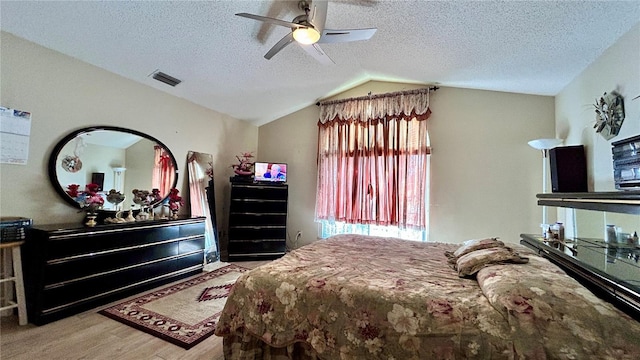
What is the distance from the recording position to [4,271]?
2.29m

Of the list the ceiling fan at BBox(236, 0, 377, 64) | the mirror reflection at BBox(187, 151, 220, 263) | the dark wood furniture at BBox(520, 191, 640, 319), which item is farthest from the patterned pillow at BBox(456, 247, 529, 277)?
the mirror reflection at BBox(187, 151, 220, 263)

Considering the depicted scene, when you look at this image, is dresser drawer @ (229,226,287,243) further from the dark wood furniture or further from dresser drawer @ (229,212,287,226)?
the dark wood furniture

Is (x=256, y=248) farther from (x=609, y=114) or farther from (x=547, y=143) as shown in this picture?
(x=609, y=114)

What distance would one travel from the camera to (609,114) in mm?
2109

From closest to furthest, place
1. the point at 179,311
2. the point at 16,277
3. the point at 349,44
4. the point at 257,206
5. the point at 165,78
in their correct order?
the point at 16,277 → the point at 179,311 → the point at 349,44 → the point at 165,78 → the point at 257,206

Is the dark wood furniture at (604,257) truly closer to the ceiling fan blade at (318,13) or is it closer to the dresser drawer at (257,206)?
the ceiling fan blade at (318,13)

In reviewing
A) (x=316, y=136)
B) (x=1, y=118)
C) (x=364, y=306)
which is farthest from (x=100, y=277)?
(x=316, y=136)

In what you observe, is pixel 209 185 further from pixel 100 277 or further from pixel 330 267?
pixel 330 267

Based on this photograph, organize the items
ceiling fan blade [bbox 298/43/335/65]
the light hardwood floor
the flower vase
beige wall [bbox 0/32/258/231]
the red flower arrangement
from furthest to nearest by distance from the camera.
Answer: the red flower arrangement, the flower vase, ceiling fan blade [bbox 298/43/335/65], beige wall [bbox 0/32/258/231], the light hardwood floor

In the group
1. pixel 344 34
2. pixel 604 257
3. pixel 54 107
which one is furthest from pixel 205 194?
pixel 604 257

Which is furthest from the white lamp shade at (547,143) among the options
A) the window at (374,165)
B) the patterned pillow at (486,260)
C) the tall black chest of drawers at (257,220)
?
the tall black chest of drawers at (257,220)

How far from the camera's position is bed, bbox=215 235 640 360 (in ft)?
3.45

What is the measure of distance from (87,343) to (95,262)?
790mm

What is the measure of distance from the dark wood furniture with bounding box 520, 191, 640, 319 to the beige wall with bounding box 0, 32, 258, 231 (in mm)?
4173
